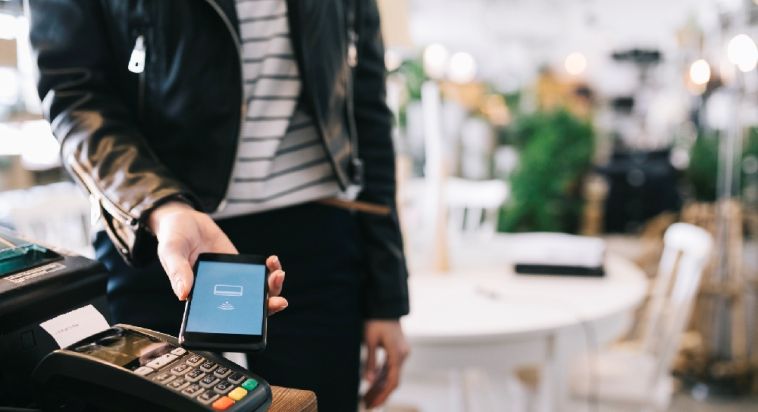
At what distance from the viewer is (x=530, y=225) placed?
5410 millimetres

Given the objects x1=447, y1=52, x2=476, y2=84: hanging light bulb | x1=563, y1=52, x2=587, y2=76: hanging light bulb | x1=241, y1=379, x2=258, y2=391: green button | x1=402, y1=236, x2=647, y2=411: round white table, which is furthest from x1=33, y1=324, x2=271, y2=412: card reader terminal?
x1=563, y1=52, x2=587, y2=76: hanging light bulb

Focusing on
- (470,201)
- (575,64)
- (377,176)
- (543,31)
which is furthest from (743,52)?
(543,31)

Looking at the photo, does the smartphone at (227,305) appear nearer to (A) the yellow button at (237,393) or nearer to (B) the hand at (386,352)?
(A) the yellow button at (237,393)

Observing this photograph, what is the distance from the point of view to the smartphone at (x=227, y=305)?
1.44 ft

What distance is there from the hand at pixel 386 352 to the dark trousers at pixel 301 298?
0.14ft

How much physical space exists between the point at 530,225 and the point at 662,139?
4.40 meters

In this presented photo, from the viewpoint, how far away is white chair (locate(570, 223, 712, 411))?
5.82 feet

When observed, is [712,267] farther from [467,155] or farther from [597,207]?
[467,155]

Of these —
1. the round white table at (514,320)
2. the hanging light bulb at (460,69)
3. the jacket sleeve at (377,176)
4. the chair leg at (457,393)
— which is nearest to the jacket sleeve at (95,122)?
the jacket sleeve at (377,176)

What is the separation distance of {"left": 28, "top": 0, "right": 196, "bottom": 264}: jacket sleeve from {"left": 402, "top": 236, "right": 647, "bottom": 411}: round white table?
853 millimetres

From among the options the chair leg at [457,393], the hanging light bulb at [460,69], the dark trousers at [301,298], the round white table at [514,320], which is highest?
the hanging light bulb at [460,69]

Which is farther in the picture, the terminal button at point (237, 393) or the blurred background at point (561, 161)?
the blurred background at point (561, 161)

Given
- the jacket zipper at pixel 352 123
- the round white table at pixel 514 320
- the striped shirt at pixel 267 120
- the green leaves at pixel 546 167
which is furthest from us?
the green leaves at pixel 546 167

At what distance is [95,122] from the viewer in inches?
24.3
